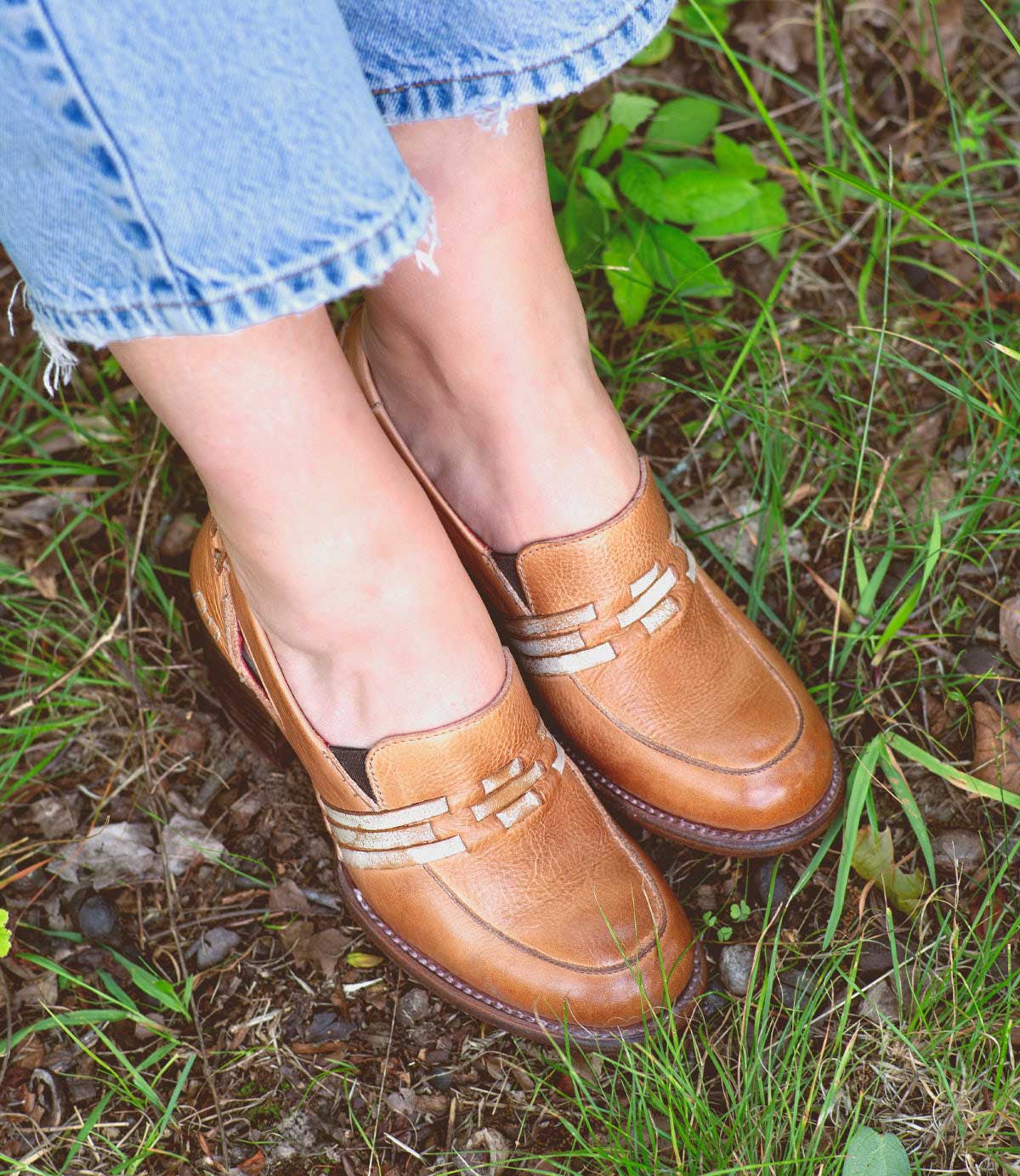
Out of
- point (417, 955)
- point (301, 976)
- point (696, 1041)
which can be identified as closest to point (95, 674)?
point (301, 976)

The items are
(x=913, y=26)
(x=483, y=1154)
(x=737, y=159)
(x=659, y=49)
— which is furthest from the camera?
(x=913, y=26)

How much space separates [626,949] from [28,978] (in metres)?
0.78

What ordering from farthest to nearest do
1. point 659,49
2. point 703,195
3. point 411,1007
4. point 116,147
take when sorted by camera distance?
point 659,49 < point 703,195 < point 411,1007 < point 116,147

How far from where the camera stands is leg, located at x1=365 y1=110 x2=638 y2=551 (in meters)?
1.03

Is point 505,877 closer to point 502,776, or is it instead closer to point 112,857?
point 502,776

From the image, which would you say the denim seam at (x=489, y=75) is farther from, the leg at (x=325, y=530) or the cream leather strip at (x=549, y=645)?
the cream leather strip at (x=549, y=645)

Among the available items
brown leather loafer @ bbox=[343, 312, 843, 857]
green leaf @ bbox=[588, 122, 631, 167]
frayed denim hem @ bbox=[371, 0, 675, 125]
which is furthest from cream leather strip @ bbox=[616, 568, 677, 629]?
green leaf @ bbox=[588, 122, 631, 167]

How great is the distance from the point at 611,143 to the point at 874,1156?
1432mm

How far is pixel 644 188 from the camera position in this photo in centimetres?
154

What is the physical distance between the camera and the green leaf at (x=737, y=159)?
1638 mm

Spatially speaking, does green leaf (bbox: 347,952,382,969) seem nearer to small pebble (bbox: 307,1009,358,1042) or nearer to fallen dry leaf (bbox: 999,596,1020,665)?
small pebble (bbox: 307,1009,358,1042)

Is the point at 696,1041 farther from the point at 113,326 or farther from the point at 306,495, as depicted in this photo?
the point at 113,326

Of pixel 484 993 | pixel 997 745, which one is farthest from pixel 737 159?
pixel 484 993

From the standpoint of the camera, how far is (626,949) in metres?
1.16
